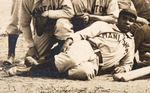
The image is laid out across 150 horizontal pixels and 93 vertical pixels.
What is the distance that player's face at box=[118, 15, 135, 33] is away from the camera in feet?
18.8

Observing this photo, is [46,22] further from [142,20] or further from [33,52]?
[142,20]

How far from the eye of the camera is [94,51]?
17.8 feet

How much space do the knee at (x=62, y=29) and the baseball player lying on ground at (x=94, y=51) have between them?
0.41 metres

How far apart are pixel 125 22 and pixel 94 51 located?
709 millimetres

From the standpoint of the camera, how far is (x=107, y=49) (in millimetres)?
5574

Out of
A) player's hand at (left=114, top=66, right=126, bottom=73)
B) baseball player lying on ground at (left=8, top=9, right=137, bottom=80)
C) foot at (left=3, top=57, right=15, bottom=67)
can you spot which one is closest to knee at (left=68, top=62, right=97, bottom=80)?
baseball player lying on ground at (left=8, top=9, right=137, bottom=80)

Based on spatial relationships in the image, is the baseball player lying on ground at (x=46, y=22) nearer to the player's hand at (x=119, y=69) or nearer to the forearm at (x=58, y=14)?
the forearm at (x=58, y=14)

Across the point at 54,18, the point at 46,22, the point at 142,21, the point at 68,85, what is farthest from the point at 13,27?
the point at 68,85

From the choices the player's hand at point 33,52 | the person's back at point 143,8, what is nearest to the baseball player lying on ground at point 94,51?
the player's hand at point 33,52

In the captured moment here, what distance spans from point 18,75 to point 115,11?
68.3 inches

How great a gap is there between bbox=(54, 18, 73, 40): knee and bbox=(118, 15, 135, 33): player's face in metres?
0.73

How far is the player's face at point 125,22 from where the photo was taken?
5.74 m

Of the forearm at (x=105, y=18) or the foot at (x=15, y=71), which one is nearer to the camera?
the foot at (x=15, y=71)

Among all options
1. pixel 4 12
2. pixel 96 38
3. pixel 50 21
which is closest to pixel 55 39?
pixel 50 21
